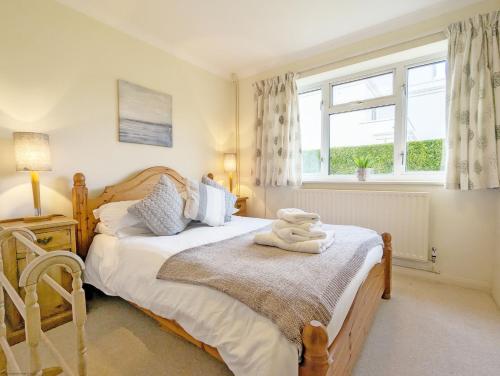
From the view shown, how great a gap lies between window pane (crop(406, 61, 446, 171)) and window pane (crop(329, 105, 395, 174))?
0.63 feet

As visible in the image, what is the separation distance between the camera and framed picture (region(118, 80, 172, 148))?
2553mm

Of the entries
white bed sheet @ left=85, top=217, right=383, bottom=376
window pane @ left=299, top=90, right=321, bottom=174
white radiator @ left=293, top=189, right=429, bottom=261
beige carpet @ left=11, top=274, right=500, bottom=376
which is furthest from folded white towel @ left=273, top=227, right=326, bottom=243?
window pane @ left=299, top=90, right=321, bottom=174

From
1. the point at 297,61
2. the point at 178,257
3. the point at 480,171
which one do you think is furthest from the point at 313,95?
the point at 178,257

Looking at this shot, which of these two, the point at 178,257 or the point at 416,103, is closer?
the point at 178,257

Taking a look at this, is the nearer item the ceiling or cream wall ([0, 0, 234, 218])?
cream wall ([0, 0, 234, 218])

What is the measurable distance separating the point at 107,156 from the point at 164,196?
2.72 ft

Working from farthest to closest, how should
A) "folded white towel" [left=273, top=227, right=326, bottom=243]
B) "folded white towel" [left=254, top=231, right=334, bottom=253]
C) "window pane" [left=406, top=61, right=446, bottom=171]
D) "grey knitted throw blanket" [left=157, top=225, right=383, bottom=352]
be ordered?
"window pane" [left=406, top=61, right=446, bottom=171], "folded white towel" [left=273, top=227, right=326, bottom=243], "folded white towel" [left=254, top=231, right=334, bottom=253], "grey knitted throw blanket" [left=157, top=225, right=383, bottom=352]

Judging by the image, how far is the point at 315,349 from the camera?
2.83 ft

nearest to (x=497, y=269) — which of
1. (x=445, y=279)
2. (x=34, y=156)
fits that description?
(x=445, y=279)

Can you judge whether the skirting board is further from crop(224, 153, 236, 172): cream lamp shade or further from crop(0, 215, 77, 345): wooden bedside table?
crop(0, 215, 77, 345): wooden bedside table

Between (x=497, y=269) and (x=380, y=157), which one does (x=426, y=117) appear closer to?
(x=380, y=157)

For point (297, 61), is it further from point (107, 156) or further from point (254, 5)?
point (107, 156)

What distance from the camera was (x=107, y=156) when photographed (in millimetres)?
2457

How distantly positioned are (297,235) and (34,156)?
1.97 meters
